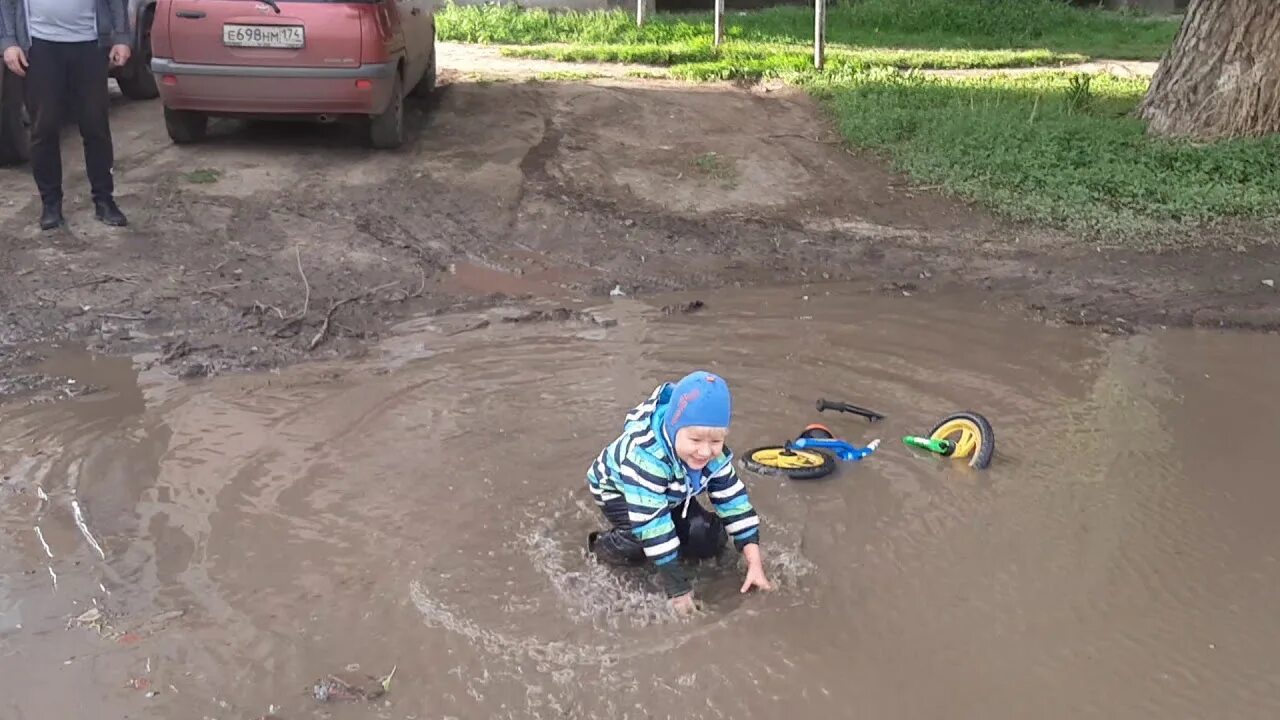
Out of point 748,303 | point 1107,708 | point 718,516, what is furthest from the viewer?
point 748,303

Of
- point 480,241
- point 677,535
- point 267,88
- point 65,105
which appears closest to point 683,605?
point 677,535

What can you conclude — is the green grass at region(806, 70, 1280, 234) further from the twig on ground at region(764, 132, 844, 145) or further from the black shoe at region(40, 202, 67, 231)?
the black shoe at region(40, 202, 67, 231)

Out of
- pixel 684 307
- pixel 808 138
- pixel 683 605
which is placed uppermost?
pixel 808 138

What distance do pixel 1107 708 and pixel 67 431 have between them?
421cm

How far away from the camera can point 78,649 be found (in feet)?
11.2

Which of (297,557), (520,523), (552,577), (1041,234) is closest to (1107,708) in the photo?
(552,577)

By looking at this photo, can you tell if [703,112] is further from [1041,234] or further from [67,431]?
[67,431]

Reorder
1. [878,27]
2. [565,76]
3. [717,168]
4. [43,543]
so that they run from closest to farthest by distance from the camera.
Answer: [43,543]
[717,168]
[565,76]
[878,27]

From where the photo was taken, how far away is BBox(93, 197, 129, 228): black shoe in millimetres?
7078

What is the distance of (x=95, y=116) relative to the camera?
22.4 feet

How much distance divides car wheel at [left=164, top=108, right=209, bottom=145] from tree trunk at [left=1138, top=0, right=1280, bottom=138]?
7976mm

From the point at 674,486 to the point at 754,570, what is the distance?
39cm

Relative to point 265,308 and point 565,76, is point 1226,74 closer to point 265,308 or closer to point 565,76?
point 565,76

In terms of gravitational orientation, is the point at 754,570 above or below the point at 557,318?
below
